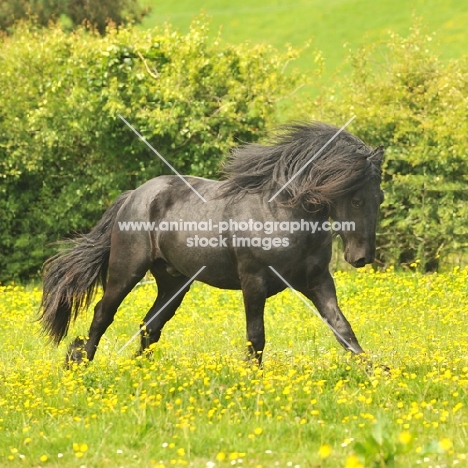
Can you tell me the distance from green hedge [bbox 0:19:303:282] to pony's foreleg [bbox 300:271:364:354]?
7.96 m

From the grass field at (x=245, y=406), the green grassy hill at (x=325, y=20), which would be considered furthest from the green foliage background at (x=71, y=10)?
the grass field at (x=245, y=406)

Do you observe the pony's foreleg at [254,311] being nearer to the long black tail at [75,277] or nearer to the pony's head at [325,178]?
the pony's head at [325,178]

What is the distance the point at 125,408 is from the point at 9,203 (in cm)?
1053

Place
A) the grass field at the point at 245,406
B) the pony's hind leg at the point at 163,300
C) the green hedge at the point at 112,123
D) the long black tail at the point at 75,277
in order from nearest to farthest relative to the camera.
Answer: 1. the grass field at the point at 245,406
2. the pony's hind leg at the point at 163,300
3. the long black tail at the point at 75,277
4. the green hedge at the point at 112,123

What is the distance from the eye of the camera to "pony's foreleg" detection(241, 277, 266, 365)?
7.64 m

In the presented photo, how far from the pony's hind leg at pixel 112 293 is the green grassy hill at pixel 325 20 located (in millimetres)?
31692

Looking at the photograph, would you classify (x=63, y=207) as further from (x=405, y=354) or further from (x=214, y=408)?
(x=214, y=408)

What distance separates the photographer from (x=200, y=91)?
16125 mm

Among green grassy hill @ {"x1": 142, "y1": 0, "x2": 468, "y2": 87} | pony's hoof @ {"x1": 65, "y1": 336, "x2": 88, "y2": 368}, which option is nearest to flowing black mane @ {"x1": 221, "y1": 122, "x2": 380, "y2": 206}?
pony's hoof @ {"x1": 65, "y1": 336, "x2": 88, "y2": 368}

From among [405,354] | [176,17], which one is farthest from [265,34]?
[405,354]

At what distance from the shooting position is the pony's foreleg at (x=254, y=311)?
764cm

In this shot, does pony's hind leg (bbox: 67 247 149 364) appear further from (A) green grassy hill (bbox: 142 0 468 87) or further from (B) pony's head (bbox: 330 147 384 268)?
(A) green grassy hill (bbox: 142 0 468 87)

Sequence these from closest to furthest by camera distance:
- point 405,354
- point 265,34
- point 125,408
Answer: point 125,408 < point 405,354 < point 265,34

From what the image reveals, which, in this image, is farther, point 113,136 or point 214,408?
point 113,136
